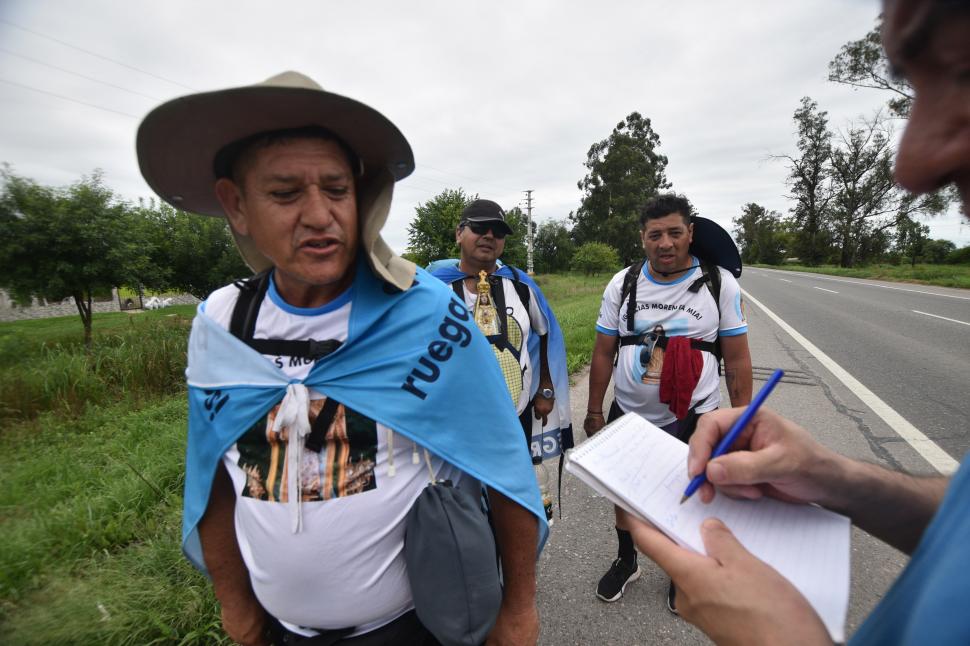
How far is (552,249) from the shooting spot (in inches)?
2213

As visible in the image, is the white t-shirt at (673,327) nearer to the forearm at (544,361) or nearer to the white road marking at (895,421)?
the forearm at (544,361)

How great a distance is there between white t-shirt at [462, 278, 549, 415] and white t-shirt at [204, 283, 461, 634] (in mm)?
1569

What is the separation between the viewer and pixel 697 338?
249 centimetres

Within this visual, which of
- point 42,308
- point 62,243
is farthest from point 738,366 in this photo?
point 42,308

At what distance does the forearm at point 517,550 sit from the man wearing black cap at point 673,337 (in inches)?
45.5

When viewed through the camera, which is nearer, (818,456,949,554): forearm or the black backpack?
(818,456,949,554): forearm

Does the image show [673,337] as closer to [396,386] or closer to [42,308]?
[396,386]

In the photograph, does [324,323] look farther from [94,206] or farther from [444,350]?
[94,206]

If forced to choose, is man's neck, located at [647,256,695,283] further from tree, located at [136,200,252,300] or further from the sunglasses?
tree, located at [136,200,252,300]

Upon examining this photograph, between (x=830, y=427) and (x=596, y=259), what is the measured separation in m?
35.5

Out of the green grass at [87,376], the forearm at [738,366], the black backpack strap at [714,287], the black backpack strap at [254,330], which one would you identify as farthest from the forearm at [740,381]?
the green grass at [87,376]

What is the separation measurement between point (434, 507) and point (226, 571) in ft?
2.78

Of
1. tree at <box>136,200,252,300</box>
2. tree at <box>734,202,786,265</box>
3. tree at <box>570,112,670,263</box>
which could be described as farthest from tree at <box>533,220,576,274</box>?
tree at <box>136,200,252,300</box>

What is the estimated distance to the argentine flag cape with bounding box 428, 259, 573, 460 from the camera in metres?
3.16
